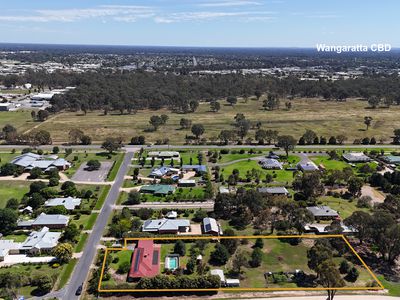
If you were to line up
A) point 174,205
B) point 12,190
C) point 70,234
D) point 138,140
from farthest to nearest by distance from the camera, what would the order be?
1. point 138,140
2. point 12,190
3. point 174,205
4. point 70,234

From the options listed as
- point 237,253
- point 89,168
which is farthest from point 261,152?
point 237,253

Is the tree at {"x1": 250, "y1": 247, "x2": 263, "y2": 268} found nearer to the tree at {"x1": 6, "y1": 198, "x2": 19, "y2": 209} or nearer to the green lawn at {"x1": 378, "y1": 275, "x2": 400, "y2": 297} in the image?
the green lawn at {"x1": 378, "y1": 275, "x2": 400, "y2": 297}

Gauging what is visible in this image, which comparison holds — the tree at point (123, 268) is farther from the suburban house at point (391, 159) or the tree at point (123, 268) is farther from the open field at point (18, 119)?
the open field at point (18, 119)

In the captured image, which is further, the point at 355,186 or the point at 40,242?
the point at 355,186

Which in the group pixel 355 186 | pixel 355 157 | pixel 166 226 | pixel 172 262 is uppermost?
pixel 355 186

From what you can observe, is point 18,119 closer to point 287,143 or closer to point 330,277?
point 287,143

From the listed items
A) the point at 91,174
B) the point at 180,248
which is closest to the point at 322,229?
the point at 180,248
